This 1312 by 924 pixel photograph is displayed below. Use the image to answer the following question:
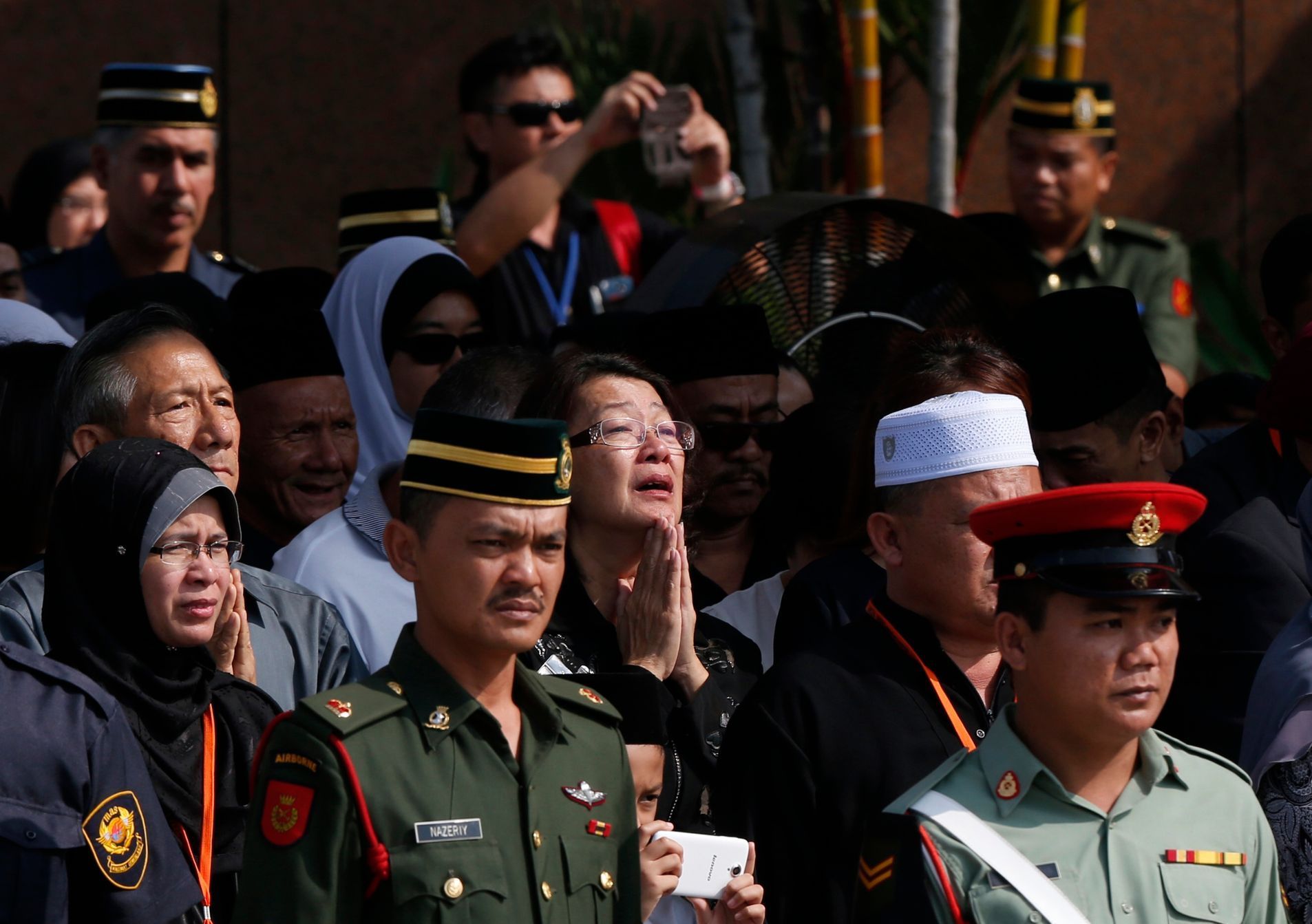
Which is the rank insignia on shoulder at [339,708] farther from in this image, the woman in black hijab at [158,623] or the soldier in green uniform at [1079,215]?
the soldier in green uniform at [1079,215]

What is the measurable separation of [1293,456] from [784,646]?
1.30 meters

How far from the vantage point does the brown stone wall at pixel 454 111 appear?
892cm

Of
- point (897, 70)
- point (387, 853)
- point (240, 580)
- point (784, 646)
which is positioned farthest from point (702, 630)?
point (897, 70)

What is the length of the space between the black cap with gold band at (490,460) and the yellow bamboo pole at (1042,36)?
522cm

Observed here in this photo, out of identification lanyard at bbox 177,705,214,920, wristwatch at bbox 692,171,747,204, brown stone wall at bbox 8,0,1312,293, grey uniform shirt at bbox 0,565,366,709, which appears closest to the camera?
identification lanyard at bbox 177,705,214,920

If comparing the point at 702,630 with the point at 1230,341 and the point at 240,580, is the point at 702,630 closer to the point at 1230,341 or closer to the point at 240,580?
the point at 240,580

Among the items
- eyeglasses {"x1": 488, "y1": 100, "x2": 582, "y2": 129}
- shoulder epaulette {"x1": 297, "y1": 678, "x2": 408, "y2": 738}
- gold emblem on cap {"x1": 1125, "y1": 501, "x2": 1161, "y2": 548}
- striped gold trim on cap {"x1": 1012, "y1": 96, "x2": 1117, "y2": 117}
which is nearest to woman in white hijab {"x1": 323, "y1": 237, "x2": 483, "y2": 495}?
eyeglasses {"x1": 488, "y1": 100, "x2": 582, "y2": 129}

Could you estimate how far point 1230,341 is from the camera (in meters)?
8.29

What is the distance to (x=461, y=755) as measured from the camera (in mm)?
3146

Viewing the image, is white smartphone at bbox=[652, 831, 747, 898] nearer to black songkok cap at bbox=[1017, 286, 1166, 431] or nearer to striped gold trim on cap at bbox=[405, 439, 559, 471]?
striped gold trim on cap at bbox=[405, 439, 559, 471]

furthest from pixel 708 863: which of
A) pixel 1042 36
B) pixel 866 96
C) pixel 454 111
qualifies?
pixel 454 111

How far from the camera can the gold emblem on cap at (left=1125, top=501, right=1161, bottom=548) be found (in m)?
3.15

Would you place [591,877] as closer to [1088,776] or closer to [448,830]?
[448,830]

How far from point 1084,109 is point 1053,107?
111 millimetres
